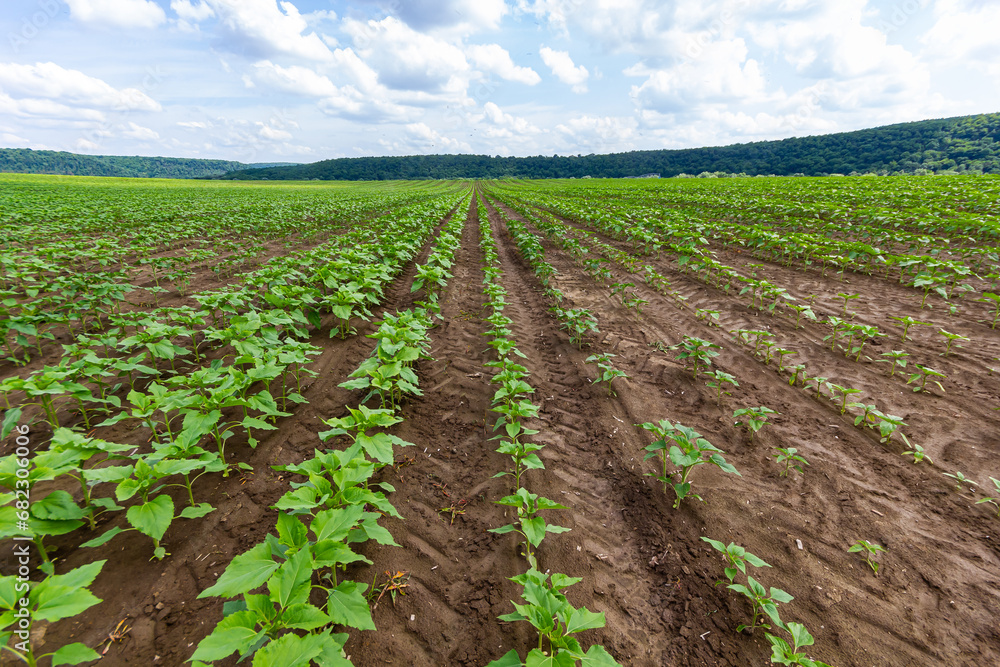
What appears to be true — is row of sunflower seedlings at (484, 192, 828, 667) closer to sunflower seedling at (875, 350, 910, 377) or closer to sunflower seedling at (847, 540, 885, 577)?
sunflower seedling at (847, 540, 885, 577)

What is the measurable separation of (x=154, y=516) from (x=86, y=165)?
187 m

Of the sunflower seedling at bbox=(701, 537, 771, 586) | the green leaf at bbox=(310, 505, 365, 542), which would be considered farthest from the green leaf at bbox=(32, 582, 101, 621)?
the sunflower seedling at bbox=(701, 537, 771, 586)

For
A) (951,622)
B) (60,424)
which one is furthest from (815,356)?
(60,424)

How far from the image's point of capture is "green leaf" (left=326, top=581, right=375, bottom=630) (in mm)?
1782

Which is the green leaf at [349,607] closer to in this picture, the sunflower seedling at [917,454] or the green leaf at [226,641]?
the green leaf at [226,641]

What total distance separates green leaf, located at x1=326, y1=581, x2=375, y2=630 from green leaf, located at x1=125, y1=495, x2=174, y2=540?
115 cm

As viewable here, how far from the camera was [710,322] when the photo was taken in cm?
677

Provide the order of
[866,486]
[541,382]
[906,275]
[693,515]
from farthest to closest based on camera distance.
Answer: [906,275]
[541,382]
[866,486]
[693,515]

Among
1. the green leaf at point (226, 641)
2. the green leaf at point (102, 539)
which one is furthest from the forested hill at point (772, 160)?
the green leaf at point (102, 539)

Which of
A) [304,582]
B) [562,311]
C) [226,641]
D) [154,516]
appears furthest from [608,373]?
[154,516]

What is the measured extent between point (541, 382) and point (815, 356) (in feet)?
13.0

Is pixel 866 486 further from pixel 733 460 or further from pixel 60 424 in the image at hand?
pixel 60 424

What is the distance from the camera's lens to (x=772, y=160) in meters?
87.7

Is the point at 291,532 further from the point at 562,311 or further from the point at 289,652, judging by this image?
the point at 562,311
